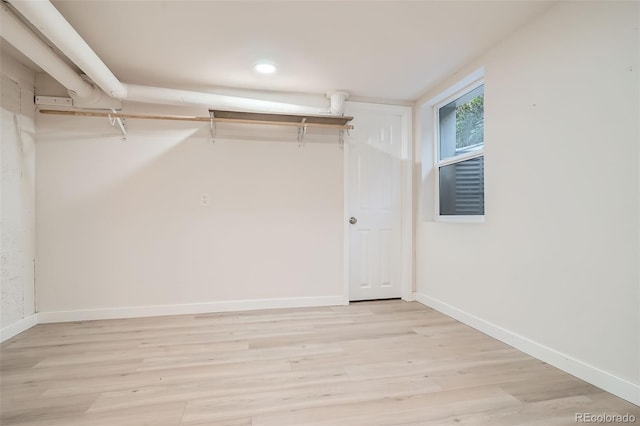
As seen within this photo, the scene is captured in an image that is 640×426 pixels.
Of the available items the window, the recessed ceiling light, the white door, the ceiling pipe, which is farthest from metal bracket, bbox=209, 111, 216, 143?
the window

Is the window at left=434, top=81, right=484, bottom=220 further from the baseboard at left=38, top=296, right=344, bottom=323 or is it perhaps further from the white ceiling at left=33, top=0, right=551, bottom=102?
the baseboard at left=38, top=296, right=344, bottom=323

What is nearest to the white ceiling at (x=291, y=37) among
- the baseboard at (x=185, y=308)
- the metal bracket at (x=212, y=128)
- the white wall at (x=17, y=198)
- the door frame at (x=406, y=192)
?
the metal bracket at (x=212, y=128)

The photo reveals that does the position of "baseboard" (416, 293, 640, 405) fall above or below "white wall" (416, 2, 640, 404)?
below

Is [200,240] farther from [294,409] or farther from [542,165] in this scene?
[542,165]

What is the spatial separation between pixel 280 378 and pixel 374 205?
2245 millimetres

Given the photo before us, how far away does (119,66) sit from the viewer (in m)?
2.73

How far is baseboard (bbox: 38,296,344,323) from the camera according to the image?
2893mm

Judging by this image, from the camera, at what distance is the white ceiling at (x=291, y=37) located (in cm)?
199

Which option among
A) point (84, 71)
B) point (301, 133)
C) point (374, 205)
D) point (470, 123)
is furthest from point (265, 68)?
point (470, 123)

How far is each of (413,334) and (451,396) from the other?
91 cm

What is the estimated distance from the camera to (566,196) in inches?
75.9

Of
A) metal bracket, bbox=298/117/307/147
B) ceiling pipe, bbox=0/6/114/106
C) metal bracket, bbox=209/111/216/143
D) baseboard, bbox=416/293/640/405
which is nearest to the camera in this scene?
baseboard, bbox=416/293/640/405

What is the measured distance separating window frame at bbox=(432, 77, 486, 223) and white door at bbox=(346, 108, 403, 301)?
40cm

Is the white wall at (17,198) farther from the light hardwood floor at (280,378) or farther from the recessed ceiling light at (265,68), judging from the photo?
the recessed ceiling light at (265,68)
